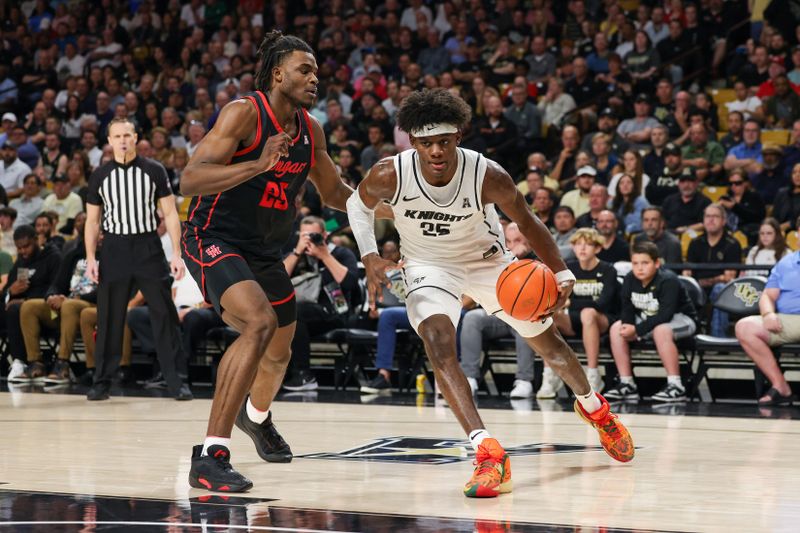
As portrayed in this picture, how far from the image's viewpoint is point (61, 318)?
10055mm

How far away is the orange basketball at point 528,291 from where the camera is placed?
4.74 m

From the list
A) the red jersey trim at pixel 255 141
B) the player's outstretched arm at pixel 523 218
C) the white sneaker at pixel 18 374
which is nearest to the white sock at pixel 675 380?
the player's outstretched arm at pixel 523 218

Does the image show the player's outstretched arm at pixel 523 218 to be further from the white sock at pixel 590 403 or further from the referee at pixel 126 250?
the referee at pixel 126 250

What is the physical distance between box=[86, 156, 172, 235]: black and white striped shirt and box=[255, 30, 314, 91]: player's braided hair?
11.1 ft

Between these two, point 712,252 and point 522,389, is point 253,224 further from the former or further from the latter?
point 712,252

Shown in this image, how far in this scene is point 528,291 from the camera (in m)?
4.74

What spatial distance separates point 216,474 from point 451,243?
1.47 metres

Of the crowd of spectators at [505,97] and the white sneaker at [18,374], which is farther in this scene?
the crowd of spectators at [505,97]

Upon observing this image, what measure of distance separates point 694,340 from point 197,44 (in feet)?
33.9

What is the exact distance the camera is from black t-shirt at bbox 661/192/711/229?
402 inches

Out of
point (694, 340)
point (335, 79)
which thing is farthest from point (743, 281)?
point (335, 79)

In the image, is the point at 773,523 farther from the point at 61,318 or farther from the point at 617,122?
the point at 617,122

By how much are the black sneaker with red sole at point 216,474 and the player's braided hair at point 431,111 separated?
4.95ft

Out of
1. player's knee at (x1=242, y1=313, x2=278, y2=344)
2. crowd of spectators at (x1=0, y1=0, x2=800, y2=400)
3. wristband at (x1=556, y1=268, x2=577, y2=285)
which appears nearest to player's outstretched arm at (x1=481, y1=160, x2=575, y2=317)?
wristband at (x1=556, y1=268, x2=577, y2=285)
